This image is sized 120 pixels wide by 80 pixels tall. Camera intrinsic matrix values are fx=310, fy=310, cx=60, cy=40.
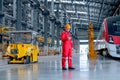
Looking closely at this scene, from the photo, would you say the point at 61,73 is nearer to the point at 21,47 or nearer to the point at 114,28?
the point at 21,47

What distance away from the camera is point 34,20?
149 feet

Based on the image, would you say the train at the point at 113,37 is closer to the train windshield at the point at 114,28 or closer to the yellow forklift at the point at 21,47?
the train windshield at the point at 114,28

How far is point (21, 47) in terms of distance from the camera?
21.3m

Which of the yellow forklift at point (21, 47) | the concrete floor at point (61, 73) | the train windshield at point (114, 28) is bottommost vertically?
the concrete floor at point (61, 73)

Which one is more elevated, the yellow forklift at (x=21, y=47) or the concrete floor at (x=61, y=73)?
the yellow forklift at (x=21, y=47)

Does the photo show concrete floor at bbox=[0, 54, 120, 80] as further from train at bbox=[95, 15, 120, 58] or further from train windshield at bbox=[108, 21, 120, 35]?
train windshield at bbox=[108, 21, 120, 35]

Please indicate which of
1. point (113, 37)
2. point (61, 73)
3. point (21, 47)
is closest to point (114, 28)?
point (113, 37)

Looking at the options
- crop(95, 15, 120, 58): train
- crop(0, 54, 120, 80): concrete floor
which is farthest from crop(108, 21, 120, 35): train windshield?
crop(0, 54, 120, 80): concrete floor

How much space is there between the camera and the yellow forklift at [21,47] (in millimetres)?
21109

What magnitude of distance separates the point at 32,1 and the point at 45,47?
11669 millimetres

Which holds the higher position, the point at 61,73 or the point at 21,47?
the point at 21,47

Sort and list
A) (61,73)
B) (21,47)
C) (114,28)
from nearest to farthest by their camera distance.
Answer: (61,73) → (21,47) → (114,28)

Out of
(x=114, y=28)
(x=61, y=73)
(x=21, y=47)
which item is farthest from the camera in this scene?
(x=114, y=28)

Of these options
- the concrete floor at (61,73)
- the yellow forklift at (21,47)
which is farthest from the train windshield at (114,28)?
the concrete floor at (61,73)
